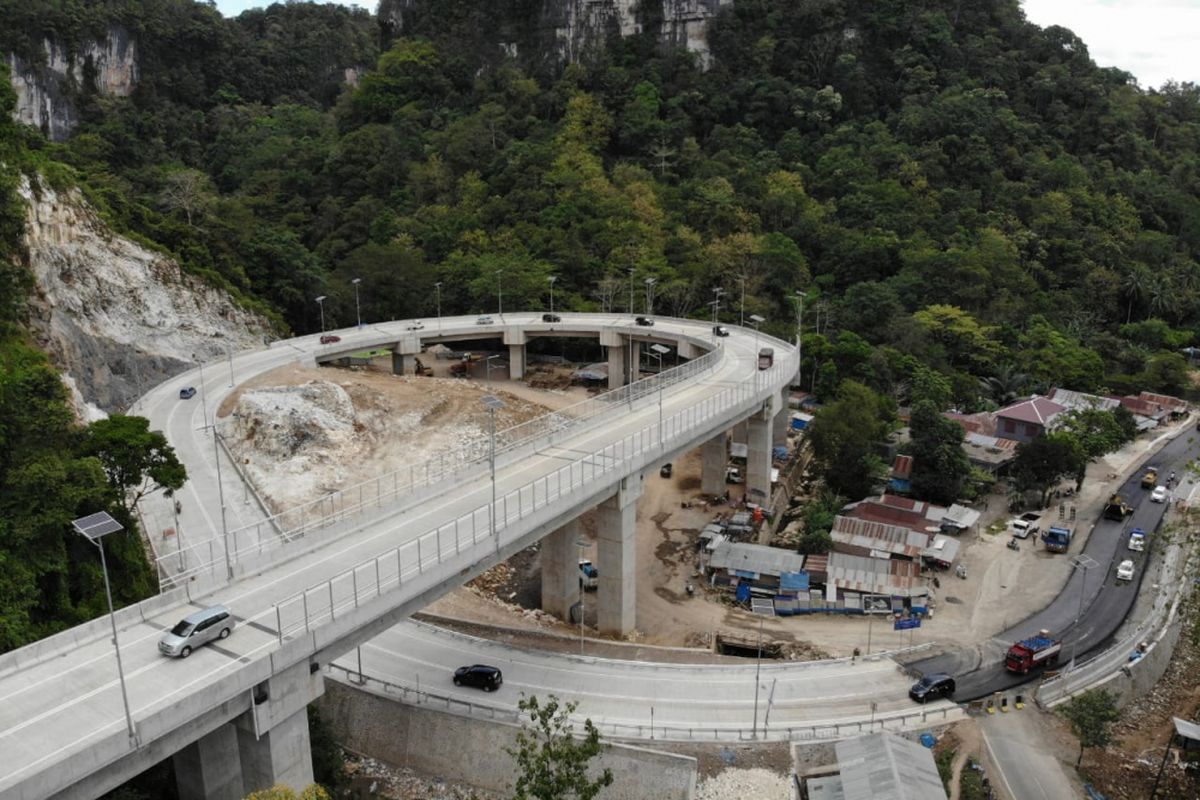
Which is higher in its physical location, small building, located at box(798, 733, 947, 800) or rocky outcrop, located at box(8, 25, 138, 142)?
rocky outcrop, located at box(8, 25, 138, 142)

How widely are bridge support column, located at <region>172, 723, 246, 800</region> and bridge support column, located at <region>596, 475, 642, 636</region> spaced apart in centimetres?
2187

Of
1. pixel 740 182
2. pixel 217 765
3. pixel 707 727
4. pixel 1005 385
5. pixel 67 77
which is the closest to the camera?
pixel 217 765

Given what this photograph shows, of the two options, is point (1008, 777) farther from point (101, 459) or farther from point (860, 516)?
point (101, 459)

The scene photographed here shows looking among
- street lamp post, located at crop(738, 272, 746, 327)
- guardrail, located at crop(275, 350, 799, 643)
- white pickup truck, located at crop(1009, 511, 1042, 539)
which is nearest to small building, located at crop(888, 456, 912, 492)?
white pickup truck, located at crop(1009, 511, 1042, 539)

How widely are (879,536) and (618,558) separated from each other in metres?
18.4

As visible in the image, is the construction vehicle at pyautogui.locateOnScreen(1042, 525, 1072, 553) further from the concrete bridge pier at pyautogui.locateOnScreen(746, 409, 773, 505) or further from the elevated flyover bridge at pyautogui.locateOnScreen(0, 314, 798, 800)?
the elevated flyover bridge at pyautogui.locateOnScreen(0, 314, 798, 800)

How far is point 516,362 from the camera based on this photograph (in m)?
94.2

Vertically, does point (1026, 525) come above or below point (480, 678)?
below

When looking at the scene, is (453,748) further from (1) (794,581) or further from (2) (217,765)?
(1) (794,581)

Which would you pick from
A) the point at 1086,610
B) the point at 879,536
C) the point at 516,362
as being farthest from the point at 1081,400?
the point at 516,362

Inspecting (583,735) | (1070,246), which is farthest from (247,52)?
(583,735)

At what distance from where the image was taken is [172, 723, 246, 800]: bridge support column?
30.4 meters

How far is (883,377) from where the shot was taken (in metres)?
84.2

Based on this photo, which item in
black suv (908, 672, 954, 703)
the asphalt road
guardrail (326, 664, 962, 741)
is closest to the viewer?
guardrail (326, 664, 962, 741)
